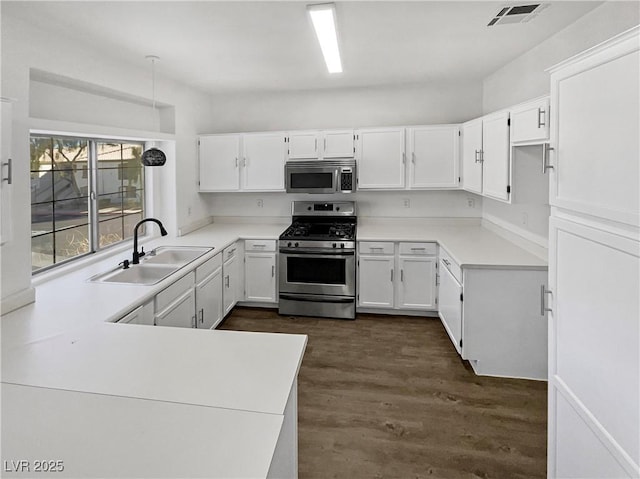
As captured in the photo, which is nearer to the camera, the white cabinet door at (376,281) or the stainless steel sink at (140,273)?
the stainless steel sink at (140,273)

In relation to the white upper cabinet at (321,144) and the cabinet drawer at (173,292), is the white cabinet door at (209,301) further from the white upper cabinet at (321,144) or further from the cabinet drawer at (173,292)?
the white upper cabinet at (321,144)

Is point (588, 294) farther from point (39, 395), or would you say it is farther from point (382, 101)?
point (382, 101)

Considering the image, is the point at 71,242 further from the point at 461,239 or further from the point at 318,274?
the point at 461,239

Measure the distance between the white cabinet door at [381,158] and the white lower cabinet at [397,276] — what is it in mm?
772

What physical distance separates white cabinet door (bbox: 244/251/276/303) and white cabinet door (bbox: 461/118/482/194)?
2.18 m

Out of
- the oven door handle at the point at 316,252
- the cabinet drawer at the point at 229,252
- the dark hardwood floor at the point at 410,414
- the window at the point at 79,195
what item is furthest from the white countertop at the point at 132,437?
the oven door handle at the point at 316,252

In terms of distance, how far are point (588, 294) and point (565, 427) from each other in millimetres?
604

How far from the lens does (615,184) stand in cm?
124

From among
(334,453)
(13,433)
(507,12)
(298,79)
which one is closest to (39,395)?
(13,433)

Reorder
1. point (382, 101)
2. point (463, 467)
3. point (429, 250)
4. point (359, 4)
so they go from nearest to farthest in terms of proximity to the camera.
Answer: point (463, 467), point (359, 4), point (429, 250), point (382, 101)

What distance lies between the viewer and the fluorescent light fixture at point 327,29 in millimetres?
2301

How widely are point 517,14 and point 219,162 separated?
340 cm

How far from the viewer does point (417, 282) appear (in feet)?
13.7

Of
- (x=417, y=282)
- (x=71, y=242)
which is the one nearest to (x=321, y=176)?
(x=417, y=282)
